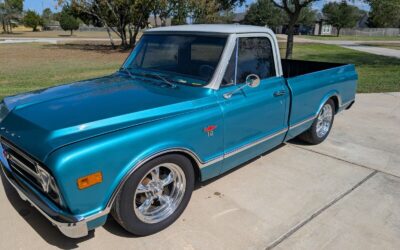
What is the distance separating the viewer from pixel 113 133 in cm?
266

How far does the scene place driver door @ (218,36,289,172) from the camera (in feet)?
11.7

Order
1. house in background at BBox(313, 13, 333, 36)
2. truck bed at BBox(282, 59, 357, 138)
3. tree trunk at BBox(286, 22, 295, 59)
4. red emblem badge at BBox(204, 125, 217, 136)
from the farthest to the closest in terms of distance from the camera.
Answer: house in background at BBox(313, 13, 333, 36) → tree trunk at BBox(286, 22, 295, 59) → truck bed at BBox(282, 59, 357, 138) → red emblem badge at BBox(204, 125, 217, 136)

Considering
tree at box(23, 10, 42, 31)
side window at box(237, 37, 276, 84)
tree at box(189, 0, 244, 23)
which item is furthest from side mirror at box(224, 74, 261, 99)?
tree at box(23, 10, 42, 31)

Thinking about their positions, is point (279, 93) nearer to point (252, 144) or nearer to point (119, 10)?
point (252, 144)

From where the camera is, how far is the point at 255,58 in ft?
13.1

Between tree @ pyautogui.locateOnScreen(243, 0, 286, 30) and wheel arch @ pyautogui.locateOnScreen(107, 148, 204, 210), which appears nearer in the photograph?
wheel arch @ pyautogui.locateOnScreen(107, 148, 204, 210)

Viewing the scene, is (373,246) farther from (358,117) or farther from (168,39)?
(358,117)

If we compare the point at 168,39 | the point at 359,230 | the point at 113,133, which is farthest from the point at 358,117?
the point at 113,133

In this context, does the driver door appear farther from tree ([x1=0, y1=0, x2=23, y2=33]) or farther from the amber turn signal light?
tree ([x1=0, y1=0, x2=23, y2=33])

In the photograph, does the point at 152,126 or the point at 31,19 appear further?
the point at 31,19

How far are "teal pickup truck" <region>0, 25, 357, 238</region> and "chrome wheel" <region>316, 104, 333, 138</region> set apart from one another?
713 millimetres

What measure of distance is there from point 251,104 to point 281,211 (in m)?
1.18

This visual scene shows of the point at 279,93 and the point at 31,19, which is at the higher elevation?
the point at 31,19

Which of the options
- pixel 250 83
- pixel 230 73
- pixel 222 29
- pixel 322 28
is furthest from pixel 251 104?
pixel 322 28
